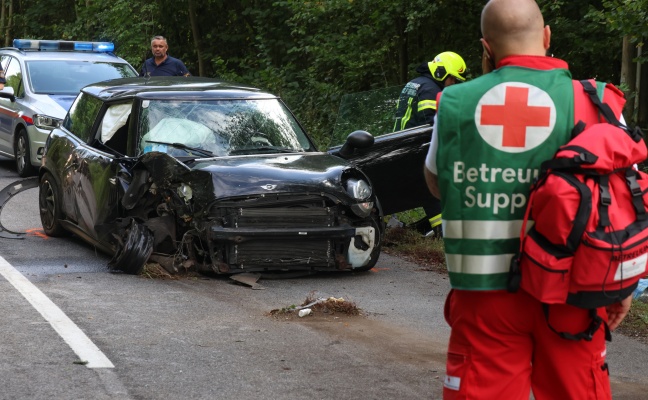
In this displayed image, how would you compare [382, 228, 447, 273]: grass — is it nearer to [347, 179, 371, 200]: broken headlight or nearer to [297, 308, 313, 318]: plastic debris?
[347, 179, 371, 200]: broken headlight

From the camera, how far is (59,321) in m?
6.89

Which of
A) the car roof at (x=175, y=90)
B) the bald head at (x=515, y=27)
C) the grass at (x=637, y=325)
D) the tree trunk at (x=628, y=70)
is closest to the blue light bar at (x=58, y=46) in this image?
the car roof at (x=175, y=90)

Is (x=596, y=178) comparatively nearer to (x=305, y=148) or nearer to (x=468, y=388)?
(x=468, y=388)

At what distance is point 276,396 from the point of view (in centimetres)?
537

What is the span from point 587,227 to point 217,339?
368 cm

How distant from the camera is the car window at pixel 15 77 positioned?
52.8 ft

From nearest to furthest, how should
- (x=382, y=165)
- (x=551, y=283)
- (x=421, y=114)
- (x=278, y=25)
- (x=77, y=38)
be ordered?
(x=551, y=283) → (x=382, y=165) → (x=421, y=114) → (x=278, y=25) → (x=77, y=38)

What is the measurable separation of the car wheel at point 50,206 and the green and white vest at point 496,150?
24.0ft

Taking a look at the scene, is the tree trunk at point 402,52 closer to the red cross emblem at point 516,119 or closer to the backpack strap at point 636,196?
the red cross emblem at point 516,119

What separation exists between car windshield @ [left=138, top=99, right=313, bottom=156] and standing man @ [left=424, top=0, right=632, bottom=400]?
5.80 m

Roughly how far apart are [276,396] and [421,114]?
17.7 ft

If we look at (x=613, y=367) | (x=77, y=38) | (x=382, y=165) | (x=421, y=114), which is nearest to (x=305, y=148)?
(x=382, y=165)

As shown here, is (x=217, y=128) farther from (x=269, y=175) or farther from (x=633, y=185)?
(x=633, y=185)

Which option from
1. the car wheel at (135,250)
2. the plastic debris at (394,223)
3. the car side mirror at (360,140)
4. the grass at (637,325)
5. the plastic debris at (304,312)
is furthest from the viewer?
the plastic debris at (394,223)
